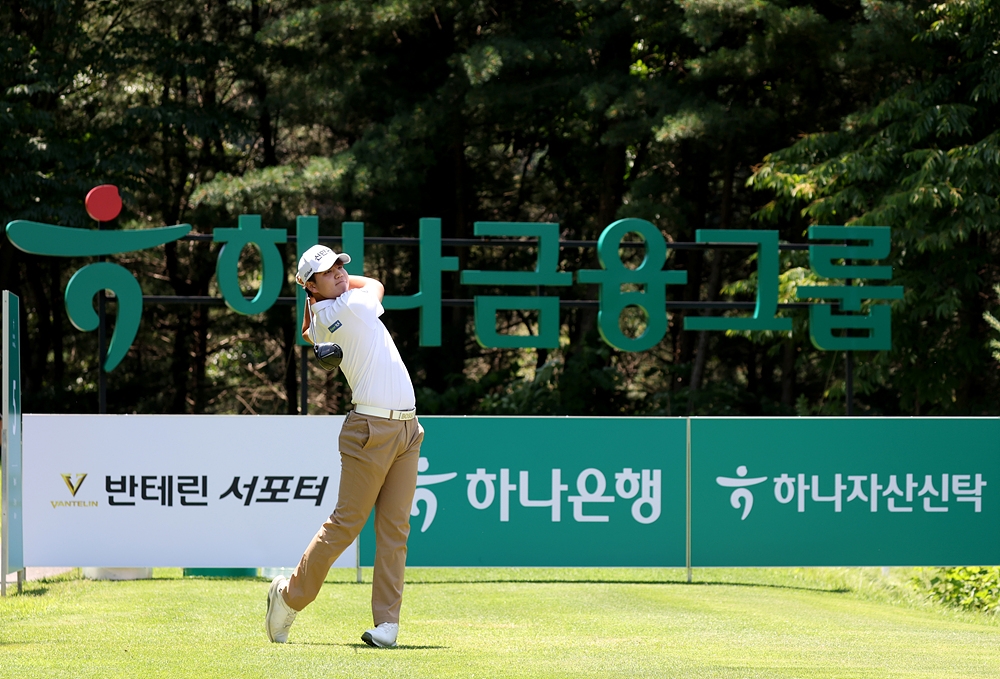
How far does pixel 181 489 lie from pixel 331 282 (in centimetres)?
344

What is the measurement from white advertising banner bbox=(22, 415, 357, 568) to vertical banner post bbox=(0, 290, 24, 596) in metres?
0.24

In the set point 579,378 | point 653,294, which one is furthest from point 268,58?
point 653,294

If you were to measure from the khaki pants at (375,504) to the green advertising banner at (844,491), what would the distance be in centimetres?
357

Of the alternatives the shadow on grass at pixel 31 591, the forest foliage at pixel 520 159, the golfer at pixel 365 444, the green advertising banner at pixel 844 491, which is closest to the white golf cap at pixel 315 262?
the golfer at pixel 365 444

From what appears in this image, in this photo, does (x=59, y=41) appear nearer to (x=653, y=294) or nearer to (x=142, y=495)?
(x=653, y=294)

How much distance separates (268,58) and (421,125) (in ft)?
13.5

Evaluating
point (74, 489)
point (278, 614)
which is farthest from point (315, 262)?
point (74, 489)

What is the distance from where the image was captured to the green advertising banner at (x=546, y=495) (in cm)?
768

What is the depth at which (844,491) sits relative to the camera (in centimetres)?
784

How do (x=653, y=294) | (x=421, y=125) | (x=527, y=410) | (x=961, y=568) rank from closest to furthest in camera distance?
1. (x=961, y=568)
2. (x=653, y=294)
3. (x=527, y=410)
4. (x=421, y=125)

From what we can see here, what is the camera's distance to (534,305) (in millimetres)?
14023

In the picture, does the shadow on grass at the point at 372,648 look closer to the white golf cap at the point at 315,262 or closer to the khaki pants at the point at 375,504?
the khaki pants at the point at 375,504

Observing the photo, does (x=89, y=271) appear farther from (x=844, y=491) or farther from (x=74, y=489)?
(x=844, y=491)

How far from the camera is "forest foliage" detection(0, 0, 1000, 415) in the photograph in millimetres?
15492
